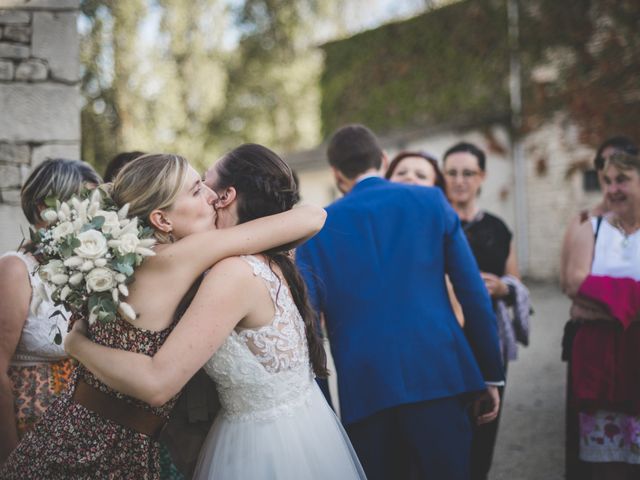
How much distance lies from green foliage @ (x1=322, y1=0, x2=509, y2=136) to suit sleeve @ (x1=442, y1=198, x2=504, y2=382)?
1202cm

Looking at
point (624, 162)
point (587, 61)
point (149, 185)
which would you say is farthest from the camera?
point (587, 61)

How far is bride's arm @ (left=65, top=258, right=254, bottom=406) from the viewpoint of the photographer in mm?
1960

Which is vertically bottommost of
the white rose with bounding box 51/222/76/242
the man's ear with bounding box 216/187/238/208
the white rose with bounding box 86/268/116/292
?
the white rose with bounding box 86/268/116/292

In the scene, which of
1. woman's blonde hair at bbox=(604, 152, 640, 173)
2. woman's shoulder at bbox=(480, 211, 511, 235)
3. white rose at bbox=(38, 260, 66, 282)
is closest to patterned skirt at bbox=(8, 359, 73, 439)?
white rose at bbox=(38, 260, 66, 282)

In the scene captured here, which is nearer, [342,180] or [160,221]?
[160,221]

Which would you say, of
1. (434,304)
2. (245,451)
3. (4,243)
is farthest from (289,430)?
(4,243)

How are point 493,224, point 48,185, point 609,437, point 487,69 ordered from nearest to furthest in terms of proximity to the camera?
point 48,185, point 609,437, point 493,224, point 487,69

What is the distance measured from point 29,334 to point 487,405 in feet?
7.32

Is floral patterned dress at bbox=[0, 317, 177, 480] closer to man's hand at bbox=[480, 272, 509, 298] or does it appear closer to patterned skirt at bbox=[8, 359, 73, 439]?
patterned skirt at bbox=[8, 359, 73, 439]

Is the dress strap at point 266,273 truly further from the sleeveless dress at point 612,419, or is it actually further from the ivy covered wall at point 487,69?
the ivy covered wall at point 487,69

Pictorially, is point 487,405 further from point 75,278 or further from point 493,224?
point 75,278

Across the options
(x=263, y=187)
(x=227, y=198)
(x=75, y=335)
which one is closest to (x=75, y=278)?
(x=75, y=335)

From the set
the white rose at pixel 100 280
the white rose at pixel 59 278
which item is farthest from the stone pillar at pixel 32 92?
the white rose at pixel 100 280

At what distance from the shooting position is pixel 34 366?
290 cm
